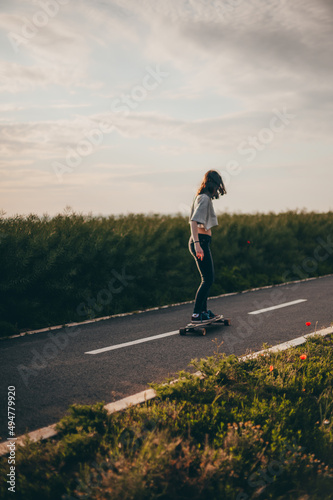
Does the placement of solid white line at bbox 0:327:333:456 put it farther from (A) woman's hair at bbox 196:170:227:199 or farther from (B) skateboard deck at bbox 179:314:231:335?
(A) woman's hair at bbox 196:170:227:199

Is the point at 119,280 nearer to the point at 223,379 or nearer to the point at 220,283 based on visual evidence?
the point at 220,283

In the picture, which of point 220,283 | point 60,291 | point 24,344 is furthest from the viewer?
point 220,283

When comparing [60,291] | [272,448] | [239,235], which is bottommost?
[272,448]

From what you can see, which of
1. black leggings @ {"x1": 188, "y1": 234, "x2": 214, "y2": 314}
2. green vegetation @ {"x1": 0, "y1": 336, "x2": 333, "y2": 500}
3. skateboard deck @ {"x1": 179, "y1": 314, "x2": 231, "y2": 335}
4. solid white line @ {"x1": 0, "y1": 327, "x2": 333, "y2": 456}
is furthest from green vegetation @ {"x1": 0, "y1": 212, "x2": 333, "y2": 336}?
green vegetation @ {"x1": 0, "y1": 336, "x2": 333, "y2": 500}

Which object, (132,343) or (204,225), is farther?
(204,225)

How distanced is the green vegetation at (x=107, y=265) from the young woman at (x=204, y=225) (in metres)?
2.55

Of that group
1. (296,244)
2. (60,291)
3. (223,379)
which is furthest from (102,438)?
(296,244)

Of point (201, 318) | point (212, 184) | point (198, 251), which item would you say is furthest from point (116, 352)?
point (212, 184)

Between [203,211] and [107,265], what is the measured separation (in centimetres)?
362

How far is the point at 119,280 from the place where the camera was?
10.1 meters

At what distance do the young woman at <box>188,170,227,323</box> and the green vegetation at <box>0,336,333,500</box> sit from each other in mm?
2915

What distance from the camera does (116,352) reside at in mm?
6121

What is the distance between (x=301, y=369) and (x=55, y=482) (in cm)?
288

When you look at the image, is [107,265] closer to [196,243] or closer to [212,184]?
[196,243]
